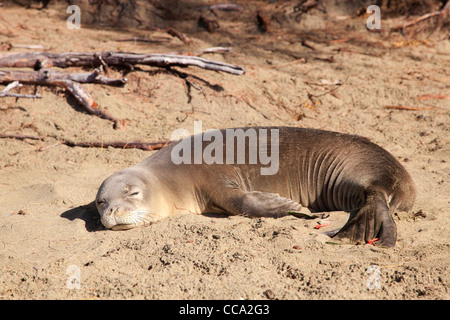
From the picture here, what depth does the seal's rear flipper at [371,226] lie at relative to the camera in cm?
356

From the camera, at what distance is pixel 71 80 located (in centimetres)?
625

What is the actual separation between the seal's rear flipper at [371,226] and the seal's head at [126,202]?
1.67 meters

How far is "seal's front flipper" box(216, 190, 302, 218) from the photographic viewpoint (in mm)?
4176

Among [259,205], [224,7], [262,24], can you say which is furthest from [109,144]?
[224,7]

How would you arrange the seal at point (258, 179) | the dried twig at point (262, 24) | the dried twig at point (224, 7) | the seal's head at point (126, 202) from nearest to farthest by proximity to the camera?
the seal's head at point (126, 202), the seal at point (258, 179), the dried twig at point (262, 24), the dried twig at point (224, 7)

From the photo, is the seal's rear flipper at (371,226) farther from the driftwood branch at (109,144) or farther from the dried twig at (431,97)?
the dried twig at (431,97)

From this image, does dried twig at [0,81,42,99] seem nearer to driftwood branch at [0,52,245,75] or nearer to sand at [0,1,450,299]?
sand at [0,1,450,299]

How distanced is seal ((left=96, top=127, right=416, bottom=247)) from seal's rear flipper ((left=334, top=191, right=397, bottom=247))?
0.12ft

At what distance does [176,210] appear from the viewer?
4.52 meters

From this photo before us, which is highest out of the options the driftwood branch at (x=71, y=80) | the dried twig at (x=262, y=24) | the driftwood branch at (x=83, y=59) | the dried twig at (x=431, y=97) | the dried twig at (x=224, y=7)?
the dried twig at (x=224, y=7)

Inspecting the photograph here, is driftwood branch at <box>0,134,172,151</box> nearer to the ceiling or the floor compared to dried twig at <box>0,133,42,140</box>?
nearer to the ceiling

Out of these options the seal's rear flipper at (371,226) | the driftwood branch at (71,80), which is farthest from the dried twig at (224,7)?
the seal's rear flipper at (371,226)

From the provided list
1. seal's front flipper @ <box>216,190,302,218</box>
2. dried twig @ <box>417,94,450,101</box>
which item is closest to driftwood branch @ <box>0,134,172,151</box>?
seal's front flipper @ <box>216,190,302,218</box>

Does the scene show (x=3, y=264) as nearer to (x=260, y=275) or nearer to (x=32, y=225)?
(x=32, y=225)
